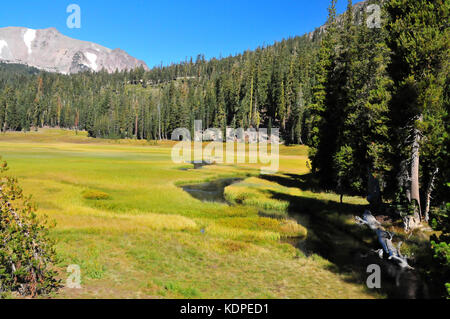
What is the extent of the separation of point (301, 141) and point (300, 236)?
92.2 metres

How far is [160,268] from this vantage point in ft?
44.5

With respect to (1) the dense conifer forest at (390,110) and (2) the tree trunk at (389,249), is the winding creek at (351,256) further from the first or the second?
(1) the dense conifer forest at (390,110)

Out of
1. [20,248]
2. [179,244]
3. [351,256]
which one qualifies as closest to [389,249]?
[351,256]

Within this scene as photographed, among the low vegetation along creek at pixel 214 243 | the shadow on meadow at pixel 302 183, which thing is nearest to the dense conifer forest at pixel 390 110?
the shadow on meadow at pixel 302 183

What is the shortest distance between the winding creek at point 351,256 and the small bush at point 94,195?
20.6 meters

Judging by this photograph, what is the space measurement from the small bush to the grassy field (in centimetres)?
10

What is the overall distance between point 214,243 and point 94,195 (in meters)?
19.0

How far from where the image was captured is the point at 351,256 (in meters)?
16.2

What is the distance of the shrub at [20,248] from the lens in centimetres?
912

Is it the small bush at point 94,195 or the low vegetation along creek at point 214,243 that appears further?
the small bush at point 94,195

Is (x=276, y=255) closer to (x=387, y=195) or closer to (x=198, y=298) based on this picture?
(x=198, y=298)

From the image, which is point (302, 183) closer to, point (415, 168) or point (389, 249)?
point (415, 168)
